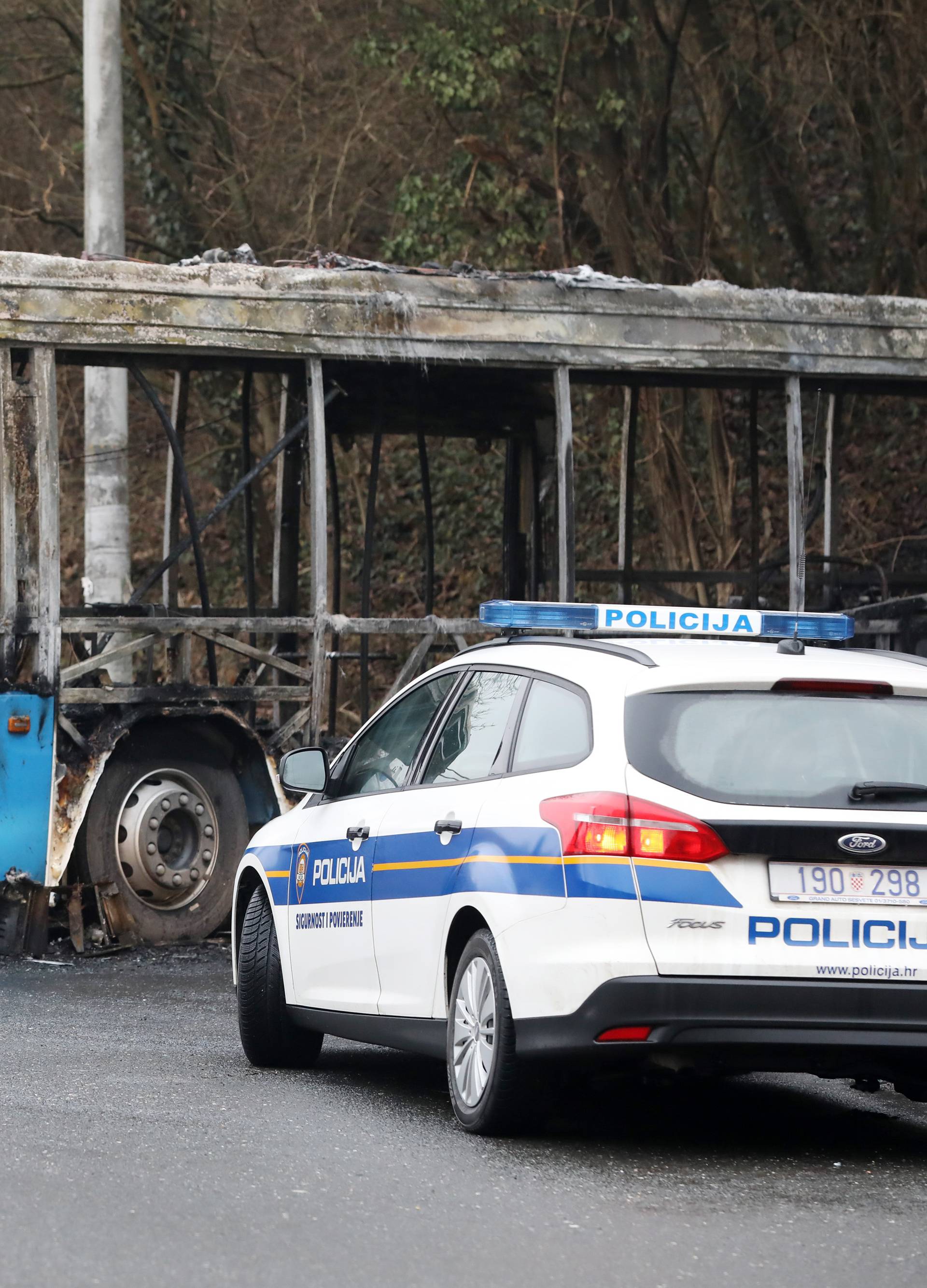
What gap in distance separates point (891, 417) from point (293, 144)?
24.5 ft

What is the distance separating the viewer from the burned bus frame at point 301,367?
1192cm

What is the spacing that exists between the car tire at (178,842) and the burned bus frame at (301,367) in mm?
145

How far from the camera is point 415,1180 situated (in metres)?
5.82

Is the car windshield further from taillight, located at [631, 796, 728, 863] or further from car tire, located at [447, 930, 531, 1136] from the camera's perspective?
car tire, located at [447, 930, 531, 1136]

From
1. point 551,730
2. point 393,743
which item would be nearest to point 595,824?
point 551,730

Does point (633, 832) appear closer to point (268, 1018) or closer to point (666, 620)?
point (666, 620)

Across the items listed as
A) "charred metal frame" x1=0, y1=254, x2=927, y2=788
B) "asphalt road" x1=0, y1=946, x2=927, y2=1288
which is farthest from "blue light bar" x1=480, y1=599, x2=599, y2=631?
"charred metal frame" x1=0, y1=254, x2=927, y2=788

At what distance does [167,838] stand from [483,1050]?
20.1ft

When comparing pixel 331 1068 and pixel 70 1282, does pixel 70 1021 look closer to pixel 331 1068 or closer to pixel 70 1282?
pixel 331 1068

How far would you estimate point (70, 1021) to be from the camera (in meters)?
9.33

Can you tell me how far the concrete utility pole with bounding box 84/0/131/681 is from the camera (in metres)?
16.3

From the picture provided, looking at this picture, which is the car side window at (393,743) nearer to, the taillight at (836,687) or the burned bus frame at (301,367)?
the taillight at (836,687)

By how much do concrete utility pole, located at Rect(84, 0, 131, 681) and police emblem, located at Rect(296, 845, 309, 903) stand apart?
25.9 feet

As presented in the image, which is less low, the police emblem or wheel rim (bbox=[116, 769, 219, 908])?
the police emblem
